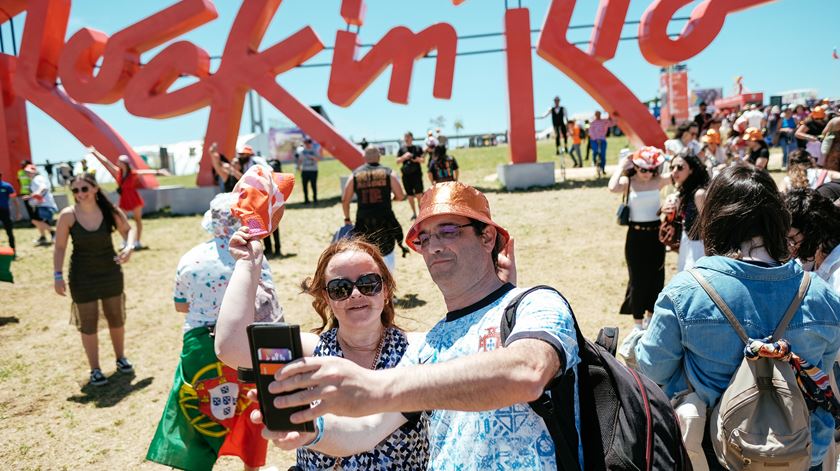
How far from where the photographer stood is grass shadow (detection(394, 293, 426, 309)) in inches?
273

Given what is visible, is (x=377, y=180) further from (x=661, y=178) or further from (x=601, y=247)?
(x=601, y=247)

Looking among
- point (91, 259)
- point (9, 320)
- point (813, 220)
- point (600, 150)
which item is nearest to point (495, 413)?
point (813, 220)

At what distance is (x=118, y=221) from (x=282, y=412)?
4691 mm

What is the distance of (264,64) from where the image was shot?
13047mm

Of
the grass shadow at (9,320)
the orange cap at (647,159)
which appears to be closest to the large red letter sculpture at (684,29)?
the orange cap at (647,159)

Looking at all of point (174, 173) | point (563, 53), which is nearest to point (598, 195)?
point (563, 53)

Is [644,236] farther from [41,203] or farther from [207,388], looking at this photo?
[41,203]

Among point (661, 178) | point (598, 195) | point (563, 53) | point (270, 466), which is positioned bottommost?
point (270, 466)

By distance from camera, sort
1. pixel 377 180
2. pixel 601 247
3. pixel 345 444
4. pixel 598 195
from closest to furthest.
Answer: pixel 345 444 < pixel 377 180 < pixel 601 247 < pixel 598 195

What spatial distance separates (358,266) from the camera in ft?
6.64

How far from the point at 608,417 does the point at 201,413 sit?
7.99 feet

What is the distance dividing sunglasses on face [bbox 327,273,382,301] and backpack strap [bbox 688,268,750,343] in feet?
3.46

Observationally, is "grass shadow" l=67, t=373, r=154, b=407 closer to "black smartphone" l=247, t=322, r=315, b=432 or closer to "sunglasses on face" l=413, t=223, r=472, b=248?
"sunglasses on face" l=413, t=223, r=472, b=248

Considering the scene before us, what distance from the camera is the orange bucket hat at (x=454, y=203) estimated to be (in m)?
1.58
